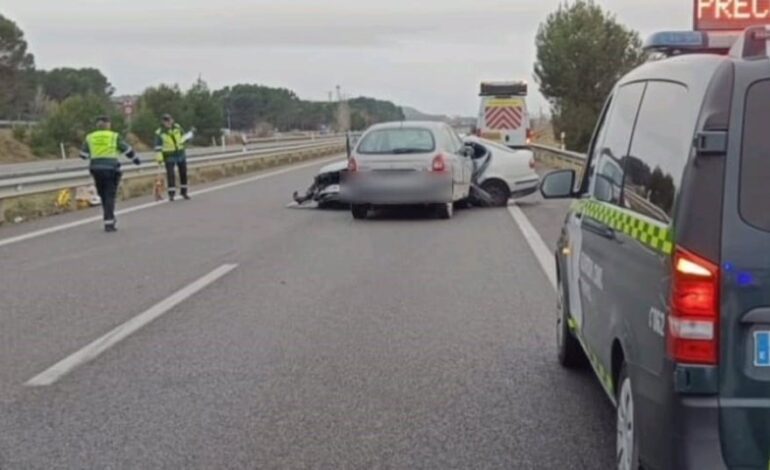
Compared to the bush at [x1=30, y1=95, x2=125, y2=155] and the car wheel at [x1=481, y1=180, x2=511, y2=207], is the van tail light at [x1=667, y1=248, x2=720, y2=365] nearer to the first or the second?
the car wheel at [x1=481, y1=180, x2=511, y2=207]

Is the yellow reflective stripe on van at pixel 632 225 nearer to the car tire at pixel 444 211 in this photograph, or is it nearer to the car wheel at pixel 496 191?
the car tire at pixel 444 211

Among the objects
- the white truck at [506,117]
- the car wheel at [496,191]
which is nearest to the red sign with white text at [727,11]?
the car wheel at [496,191]

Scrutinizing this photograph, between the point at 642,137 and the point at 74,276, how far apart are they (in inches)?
338

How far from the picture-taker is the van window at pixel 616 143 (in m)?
4.91

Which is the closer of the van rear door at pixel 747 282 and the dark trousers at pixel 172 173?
the van rear door at pixel 747 282

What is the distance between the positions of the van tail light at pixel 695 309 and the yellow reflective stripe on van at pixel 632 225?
106 millimetres

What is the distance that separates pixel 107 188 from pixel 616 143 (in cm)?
1243

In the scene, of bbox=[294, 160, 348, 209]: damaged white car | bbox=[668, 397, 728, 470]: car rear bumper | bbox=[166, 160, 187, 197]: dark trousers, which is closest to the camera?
bbox=[668, 397, 728, 470]: car rear bumper

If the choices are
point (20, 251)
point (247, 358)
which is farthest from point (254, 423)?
point (20, 251)

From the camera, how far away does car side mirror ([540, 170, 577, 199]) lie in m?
6.59

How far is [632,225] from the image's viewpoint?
434 cm

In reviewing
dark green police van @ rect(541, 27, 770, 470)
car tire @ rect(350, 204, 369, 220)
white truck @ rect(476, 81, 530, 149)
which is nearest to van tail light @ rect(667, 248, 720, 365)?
dark green police van @ rect(541, 27, 770, 470)

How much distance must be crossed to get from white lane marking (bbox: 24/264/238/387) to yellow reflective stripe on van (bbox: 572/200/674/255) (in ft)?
12.0

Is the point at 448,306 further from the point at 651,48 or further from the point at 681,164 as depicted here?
the point at 681,164
